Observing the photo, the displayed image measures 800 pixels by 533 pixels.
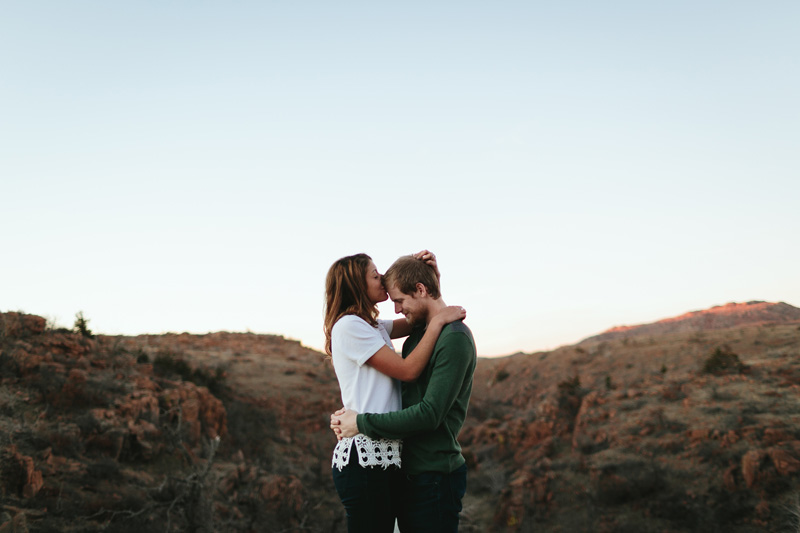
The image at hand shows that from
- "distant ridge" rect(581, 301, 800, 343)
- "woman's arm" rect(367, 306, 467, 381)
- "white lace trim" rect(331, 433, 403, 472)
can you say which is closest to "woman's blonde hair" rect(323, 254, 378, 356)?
"woman's arm" rect(367, 306, 467, 381)

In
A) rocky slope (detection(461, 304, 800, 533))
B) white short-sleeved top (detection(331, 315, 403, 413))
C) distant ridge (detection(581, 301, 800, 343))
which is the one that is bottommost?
rocky slope (detection(461, 304, 800, 533))

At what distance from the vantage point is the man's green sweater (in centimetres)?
254

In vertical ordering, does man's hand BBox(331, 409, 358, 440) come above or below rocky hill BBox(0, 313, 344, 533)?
above

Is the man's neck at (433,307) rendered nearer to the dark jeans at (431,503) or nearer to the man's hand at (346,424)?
the man's hand at (346,424)

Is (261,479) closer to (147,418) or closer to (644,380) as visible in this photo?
(147,418)

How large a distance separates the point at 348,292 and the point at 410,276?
0.33 metres

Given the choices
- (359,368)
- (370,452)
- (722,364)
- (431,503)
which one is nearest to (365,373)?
(359,368)

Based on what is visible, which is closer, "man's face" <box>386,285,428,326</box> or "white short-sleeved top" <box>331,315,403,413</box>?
"white short-sleeved top" <box>331,315,403,413</box>

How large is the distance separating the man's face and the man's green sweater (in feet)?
0.83

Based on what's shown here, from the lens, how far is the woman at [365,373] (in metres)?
2.60

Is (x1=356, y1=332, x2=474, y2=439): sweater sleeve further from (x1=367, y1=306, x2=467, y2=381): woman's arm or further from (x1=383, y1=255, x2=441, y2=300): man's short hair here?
(x1=383, y1=255, x2=441, y2=300): man's short hair

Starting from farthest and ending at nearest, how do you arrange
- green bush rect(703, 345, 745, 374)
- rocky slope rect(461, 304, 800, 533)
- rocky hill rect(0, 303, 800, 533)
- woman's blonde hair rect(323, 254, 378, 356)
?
1. green bush rect(703, 345, 745, 374)
2. rocky slope rect(461, 304, 800, 533)
3. rocky hill rect(0, 303, 800, 533)
4. woman's blonde hair rect(323, 254, 378, 356)

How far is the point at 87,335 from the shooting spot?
16859 mm

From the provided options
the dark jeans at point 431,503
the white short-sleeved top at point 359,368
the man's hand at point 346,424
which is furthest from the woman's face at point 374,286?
the dark jeans at point 431,503
